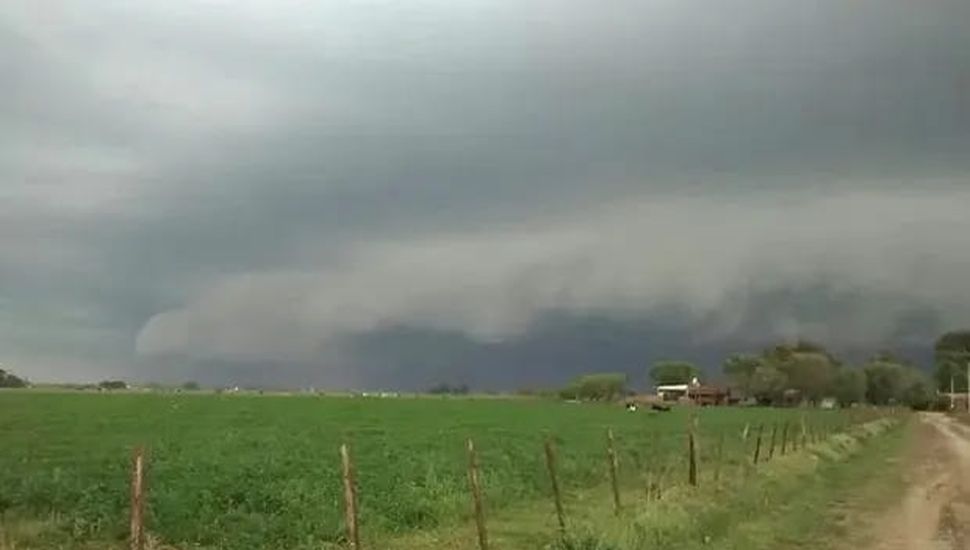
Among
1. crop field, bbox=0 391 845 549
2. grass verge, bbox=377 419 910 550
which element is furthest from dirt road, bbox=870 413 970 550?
crop field, bbox=0 391 845 549

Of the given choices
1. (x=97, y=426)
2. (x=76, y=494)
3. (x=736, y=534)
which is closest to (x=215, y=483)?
(x=76, y=494)

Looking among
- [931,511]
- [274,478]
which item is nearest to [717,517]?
[931,511]

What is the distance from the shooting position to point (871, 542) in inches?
866

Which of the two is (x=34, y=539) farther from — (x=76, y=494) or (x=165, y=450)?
(x=165, y=450)

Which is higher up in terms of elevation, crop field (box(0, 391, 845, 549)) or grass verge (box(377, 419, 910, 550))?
crop field (box(0, 391, 845, 549))

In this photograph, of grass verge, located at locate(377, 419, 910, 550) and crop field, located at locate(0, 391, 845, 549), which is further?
crop field, located at locate(0, 391, 845, 549)

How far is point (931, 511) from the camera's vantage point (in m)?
28.1

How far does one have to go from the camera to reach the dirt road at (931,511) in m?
22.0

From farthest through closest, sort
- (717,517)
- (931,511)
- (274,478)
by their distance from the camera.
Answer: (274,478) < (931,511) < (717,517)

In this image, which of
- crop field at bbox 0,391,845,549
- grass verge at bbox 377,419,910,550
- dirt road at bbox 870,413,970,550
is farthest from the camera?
crop field at bbox 0,391,845,549

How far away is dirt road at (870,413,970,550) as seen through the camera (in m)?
22.0

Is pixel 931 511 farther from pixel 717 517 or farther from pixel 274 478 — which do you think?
pixel 274 478

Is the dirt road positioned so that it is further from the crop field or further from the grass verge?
the crop field

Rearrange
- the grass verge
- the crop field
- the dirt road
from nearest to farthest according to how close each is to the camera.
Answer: the grass verge
the dirt road
the crop field
